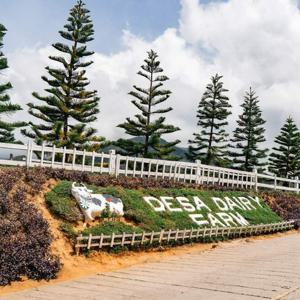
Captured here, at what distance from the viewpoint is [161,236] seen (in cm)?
1738

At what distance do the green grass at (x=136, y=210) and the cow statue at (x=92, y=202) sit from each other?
249mm

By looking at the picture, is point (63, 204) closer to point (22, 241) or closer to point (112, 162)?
point (22, 241)

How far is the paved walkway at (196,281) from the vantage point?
1040cm

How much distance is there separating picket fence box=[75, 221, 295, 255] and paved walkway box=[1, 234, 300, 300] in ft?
3.71

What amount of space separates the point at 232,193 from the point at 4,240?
1706cm

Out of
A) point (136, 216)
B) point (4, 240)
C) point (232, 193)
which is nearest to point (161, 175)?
point (232, 193)

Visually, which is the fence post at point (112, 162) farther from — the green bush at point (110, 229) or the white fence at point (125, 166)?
the green bush at point (110, 229)

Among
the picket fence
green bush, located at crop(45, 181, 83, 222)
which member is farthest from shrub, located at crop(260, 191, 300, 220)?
green bush, located at crop(45, 181, 83, 222)

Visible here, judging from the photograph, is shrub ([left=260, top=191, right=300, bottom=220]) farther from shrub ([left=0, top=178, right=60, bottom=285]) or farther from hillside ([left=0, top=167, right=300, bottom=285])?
shrub ([left=0, top=178, right=60, bottom=285])

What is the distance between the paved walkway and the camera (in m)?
10.4

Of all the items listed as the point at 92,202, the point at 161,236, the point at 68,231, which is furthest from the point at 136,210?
the point at 68,231

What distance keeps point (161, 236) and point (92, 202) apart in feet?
9.96

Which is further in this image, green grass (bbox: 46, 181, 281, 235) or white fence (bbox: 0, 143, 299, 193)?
white fence (bbox: 0, 143, 299, 193)

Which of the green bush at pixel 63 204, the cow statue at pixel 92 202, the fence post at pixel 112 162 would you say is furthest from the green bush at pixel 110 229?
the fence post at pixel 112 162
